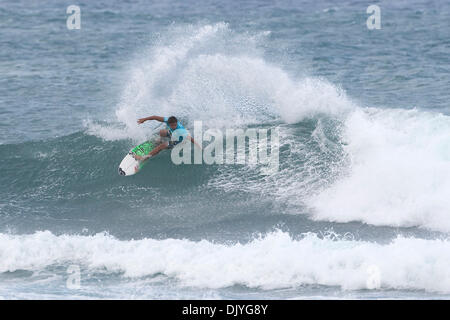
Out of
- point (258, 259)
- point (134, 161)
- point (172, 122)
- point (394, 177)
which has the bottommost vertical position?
point (258, 259)

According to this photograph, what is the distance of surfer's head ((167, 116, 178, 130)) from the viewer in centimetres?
1617

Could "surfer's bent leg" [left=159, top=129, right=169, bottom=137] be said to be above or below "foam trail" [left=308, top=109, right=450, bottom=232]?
above

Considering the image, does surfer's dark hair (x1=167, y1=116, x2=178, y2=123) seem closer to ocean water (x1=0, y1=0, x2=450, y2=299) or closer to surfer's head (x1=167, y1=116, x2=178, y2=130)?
surfer's head (x1=167, y1=116, x2=178, y2=130)

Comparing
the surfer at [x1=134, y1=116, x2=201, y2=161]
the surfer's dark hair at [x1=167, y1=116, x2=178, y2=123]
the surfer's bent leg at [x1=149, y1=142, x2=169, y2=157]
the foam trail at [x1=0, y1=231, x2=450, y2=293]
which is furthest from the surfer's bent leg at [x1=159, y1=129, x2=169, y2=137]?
the foam trail at [x1=0, y1=231, x2=450, y2=293]

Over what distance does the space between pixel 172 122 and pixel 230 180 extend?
201 centimetres

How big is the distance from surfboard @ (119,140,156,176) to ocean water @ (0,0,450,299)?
349mm

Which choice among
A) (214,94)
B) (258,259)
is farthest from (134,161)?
(258,259)

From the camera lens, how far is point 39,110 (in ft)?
72.8

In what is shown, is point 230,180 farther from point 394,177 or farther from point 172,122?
point 394,177

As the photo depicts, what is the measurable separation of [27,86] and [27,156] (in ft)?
21.1

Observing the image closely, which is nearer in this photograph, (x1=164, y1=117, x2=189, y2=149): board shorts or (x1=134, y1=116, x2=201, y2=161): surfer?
(x1=134, y1=116, x2=201, y2=161): surfer

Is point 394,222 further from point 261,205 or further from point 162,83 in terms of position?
point 162,83

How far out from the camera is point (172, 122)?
53.3 ft

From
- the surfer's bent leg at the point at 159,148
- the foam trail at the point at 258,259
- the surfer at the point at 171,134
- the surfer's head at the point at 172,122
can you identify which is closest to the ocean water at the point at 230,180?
the foam trail at the point at 258,259
